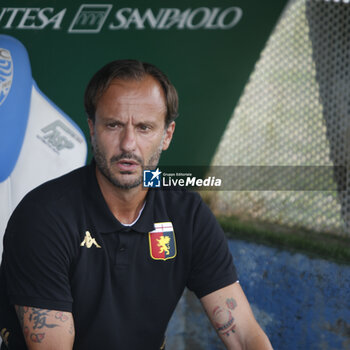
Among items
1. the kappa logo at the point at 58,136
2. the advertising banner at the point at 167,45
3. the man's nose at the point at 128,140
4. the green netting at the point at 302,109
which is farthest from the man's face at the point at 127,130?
the green netting at the point at 302,109

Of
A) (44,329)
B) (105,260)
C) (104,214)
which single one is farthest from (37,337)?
(104,214)

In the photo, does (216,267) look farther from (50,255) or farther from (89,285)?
(50,255)

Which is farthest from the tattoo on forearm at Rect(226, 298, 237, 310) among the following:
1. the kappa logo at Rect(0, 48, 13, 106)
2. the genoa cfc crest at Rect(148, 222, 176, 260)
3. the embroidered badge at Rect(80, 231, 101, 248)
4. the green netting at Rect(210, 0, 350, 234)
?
the kappa logo at Rect(0, 48, 13, 106)

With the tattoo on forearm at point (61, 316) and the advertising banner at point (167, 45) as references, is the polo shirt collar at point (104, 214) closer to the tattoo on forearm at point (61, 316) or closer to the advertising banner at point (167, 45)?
the tattoo on forearm at point (61, 316)

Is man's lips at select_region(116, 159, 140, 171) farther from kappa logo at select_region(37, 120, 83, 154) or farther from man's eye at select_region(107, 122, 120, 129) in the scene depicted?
kappa logo at select_region(37, 120, 83, 154)

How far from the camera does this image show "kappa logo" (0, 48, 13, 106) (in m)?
1.84

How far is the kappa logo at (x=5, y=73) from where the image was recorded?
184cm

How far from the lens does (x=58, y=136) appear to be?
1.99 m

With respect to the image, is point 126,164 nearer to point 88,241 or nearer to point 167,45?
point 88,241

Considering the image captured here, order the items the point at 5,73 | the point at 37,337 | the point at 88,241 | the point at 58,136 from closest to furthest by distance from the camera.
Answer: the point at 37,337, the point at 88,241, the point at 5,73, the point at 58,136


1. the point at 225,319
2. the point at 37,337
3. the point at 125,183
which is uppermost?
the point at 125,183

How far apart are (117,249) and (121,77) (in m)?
0.52

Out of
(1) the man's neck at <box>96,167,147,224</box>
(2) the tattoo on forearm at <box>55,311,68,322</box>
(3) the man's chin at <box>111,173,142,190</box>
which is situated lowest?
(2) the tattoo on forearm at <box>55,311,68,322</box>

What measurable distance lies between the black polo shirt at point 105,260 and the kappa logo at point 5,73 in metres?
0.56
